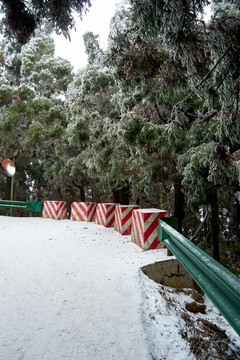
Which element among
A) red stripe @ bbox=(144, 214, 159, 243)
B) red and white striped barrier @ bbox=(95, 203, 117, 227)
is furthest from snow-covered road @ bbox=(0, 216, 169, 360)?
red and white striped barrier @ bbox=(95, 203, 117, 227)

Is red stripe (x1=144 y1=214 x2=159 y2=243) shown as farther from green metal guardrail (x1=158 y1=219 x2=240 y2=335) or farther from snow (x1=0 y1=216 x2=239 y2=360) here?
green metal guardrail (x1=158 y1=219 x2=240 y2=335)

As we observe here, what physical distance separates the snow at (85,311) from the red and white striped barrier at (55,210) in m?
7.03

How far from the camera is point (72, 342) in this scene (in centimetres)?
234

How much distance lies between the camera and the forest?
392cm

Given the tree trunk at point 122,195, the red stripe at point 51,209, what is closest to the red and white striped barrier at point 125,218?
the red stripe at point 51,209

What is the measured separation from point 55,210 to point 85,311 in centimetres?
978

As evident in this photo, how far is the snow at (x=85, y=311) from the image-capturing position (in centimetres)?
226

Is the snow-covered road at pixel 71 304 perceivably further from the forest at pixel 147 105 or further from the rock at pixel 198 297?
the forest at pixel 147 105

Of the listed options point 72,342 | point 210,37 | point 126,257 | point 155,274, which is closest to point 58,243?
point 126,257

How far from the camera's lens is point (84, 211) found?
1203 centimetres

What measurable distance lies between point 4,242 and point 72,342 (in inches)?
179

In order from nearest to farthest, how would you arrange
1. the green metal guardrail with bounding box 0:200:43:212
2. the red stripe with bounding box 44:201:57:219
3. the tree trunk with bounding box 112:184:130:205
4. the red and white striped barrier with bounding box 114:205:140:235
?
the red and white striped barrier with bounding box 114:205:140:235, the green metal guardrail with bounding box 0:200:43:212, the red stripe with bounding box 44:201:57:219, the tree trunk with bounding box 112:184:130:205

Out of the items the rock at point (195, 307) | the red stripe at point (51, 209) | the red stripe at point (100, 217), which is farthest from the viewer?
the red stripe at point (51, 209)

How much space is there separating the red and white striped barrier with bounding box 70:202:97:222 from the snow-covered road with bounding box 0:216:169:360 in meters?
6.33
